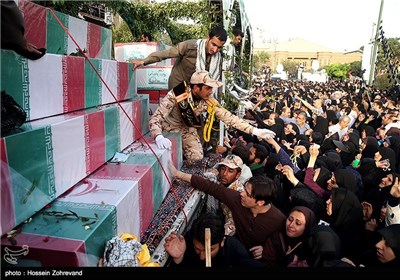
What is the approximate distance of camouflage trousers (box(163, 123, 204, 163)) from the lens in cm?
424

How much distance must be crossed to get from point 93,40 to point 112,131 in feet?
4.82

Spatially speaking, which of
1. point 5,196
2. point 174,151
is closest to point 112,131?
point 174,151

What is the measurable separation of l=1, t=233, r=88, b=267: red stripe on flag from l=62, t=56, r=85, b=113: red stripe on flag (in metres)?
1.19

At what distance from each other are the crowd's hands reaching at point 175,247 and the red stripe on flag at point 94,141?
0.85 m

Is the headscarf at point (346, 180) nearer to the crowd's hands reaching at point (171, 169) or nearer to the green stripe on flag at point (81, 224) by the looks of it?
the crowd's hands reaching at point (171, 169)

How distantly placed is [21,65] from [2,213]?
3.10 feet

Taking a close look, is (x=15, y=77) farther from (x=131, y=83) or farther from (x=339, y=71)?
(x=339, y=71)

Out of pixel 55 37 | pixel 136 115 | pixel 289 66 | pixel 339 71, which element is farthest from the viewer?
pixel 289 66

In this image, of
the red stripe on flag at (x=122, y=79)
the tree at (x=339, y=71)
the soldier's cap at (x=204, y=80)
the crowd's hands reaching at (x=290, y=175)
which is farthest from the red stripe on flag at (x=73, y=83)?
the tree at (x=339, y=71)

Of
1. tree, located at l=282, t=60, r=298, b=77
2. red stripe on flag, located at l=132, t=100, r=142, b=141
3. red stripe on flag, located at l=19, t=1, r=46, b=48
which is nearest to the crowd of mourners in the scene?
red stripe on flag, located at l=132, t=100, r=142, b=141

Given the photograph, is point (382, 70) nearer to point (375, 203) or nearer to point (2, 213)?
point (375, 203)

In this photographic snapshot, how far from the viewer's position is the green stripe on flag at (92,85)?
2.83m

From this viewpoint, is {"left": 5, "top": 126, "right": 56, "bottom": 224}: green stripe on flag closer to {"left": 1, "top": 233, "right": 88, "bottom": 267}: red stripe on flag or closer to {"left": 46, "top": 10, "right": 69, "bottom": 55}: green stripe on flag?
{"left": 1, "top": 233, "right": 88, "bottom": 267}: red stripe on flag

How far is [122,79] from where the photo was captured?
3.63 m
